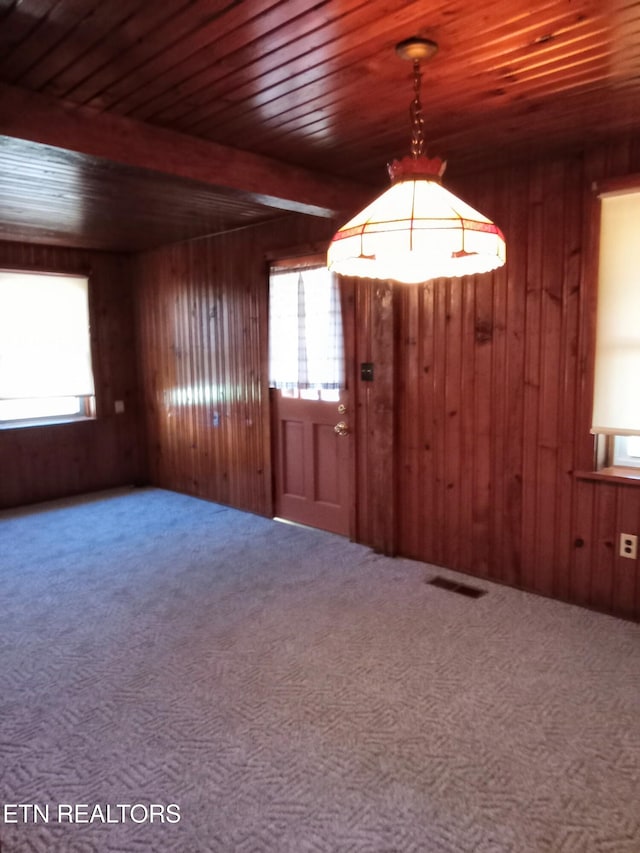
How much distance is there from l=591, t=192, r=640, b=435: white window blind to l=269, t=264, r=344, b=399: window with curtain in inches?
67.7

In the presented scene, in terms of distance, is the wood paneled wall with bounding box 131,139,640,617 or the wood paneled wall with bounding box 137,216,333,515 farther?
the wood paneled wall with bounding box 137,216,333,515

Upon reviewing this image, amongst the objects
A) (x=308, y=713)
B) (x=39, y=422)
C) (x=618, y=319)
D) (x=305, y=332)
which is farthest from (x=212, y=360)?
(x=308, y=713)

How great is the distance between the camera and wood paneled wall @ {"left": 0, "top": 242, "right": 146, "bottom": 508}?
530 cm

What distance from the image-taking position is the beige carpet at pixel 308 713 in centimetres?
176

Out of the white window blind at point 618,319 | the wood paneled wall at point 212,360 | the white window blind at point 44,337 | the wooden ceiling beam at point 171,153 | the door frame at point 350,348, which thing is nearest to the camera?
the wooden ceiling beam at point 171,153

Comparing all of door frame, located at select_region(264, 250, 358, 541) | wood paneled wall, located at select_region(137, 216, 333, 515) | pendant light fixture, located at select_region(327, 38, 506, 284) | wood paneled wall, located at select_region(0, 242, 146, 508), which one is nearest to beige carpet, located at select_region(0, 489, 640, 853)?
Answer: door frame, located at select_region(264, 250, 358, 541)

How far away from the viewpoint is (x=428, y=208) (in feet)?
5.11

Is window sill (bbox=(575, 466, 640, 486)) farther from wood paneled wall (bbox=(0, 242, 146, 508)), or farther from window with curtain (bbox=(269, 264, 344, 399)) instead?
wood paneled wall (bbox=(0, 242, 146, 508))

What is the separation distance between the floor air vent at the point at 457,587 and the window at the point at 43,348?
3911 mm

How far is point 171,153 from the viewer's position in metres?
2.75

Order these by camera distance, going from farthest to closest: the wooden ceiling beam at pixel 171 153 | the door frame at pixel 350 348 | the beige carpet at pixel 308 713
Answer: the door frame at pixel 350 348
the wooden ceiling beam at pixel 171 153
the beige carpet at pixel 308 713

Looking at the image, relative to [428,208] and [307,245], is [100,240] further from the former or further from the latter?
[428,208]

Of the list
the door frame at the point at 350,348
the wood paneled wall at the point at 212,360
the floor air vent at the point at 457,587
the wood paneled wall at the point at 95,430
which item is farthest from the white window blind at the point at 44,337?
the floor air vent at the point at 457,587

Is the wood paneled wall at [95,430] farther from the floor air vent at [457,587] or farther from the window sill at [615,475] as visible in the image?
the window sill at [615,475]
